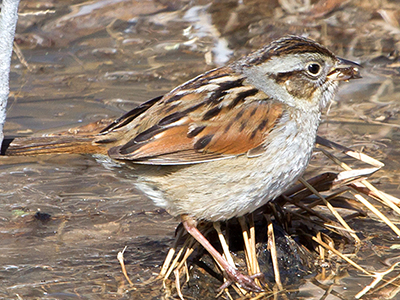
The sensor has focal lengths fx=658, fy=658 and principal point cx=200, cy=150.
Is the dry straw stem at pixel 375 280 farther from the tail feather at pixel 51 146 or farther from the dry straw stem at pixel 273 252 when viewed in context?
the tail feather at pixel 51 146

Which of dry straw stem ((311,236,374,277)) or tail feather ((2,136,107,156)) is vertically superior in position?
tail feather ((2,136,107,156))

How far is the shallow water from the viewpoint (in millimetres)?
4777

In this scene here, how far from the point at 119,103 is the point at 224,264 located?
370 cm

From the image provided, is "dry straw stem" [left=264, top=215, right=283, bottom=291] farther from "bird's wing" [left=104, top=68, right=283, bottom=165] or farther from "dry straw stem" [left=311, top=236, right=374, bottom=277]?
"bird's wing" [left=104, top=68, right=283, bottom=165]

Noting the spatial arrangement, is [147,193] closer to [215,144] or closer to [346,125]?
[215,144]

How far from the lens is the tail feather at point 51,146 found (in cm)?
443

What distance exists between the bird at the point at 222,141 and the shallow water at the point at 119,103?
32 centimetres

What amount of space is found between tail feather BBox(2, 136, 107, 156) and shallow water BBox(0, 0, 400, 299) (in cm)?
27

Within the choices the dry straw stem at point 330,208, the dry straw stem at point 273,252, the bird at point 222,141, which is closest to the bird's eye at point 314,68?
the bird at point 222,141

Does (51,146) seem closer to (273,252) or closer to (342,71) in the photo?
(273,252)

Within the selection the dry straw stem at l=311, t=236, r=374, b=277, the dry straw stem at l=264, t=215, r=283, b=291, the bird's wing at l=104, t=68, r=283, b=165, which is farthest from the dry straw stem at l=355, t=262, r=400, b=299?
the bird's wing at l=104, t=68, r=283, b=165

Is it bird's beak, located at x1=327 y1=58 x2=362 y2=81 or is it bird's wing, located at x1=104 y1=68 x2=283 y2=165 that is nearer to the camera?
bird's wing, located at x1=104 y1=68 x2=283 y2=165

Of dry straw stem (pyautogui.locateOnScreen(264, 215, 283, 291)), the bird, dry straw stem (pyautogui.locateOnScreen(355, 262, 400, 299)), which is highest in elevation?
the bird

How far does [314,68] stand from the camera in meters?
4.82
